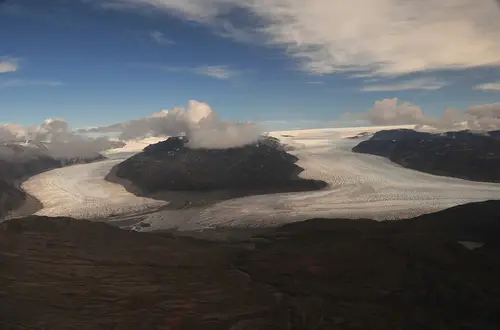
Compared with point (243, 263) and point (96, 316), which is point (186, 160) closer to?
point (243, 263)

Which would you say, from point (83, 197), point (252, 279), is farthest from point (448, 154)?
point (252, 279)

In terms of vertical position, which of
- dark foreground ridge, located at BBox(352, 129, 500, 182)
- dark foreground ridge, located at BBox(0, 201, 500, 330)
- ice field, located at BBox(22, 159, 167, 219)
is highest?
dark foreground ridge, located at BBox(352, 129, 500, 182)

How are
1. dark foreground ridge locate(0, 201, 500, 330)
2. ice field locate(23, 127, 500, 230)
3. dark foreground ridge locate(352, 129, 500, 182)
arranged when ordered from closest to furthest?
1. dark foreground ridge locate(0, 201, 500, 330)
2. ice field locate(23, 127, 500, 230)
3. dark foreground ridge locate(352, 129, 500, 182)

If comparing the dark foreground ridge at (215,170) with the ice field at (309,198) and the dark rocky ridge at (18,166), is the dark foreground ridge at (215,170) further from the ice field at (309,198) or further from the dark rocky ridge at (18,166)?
the dark rocky ridge at (18,166)

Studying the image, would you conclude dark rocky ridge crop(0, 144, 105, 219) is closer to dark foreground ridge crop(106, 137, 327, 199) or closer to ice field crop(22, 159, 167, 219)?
ice field crop(22, 159, 167, 219)

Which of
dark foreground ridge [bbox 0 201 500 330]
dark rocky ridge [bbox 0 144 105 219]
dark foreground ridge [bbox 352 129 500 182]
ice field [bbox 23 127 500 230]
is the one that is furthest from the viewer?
dark foreground ridge [bbox 352 129 500 182]

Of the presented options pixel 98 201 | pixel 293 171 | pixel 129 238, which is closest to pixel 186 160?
pixel 293 171

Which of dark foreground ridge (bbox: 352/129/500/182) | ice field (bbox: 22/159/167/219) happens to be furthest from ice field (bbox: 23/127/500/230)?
dark foreground ridge (bbox: 352/129/500/182)
